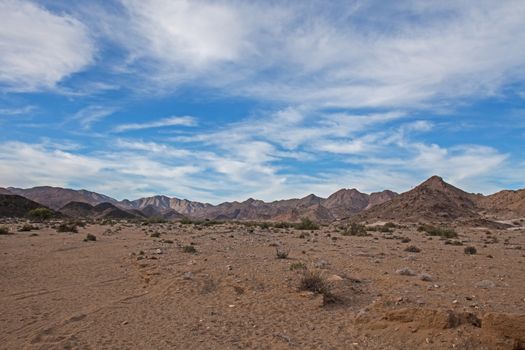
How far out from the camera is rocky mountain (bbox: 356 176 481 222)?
70250 mm

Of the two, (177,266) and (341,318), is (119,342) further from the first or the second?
(177,266)

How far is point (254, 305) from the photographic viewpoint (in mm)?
10930

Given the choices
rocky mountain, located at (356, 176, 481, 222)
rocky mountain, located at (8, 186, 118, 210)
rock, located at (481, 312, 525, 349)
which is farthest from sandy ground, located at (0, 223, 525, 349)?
rocky mountain, located at (8, 186, 118, 210)

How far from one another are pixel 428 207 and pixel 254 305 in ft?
224

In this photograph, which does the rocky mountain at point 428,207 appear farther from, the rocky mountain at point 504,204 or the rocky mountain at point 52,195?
the rocky mountain at point 52,195

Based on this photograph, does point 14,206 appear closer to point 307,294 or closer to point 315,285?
point 315,285

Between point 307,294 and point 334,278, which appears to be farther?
point 334,278

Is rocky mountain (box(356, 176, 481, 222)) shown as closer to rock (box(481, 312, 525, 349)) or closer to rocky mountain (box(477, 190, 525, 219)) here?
rocky mountain (box(477, 190, 525, 219))

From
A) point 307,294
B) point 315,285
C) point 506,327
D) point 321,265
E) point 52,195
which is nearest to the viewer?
point 506,327

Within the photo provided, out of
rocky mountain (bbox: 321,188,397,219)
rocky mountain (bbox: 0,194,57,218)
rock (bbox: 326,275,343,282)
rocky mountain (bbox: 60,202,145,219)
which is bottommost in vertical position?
rock (bbox: 326,275,343,282)

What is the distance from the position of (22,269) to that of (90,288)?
4991 millimetres

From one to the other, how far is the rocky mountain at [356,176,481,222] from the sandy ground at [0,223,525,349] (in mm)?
54113

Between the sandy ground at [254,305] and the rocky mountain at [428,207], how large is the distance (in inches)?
2130

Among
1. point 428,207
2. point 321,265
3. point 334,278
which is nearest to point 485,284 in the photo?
point 334,278
